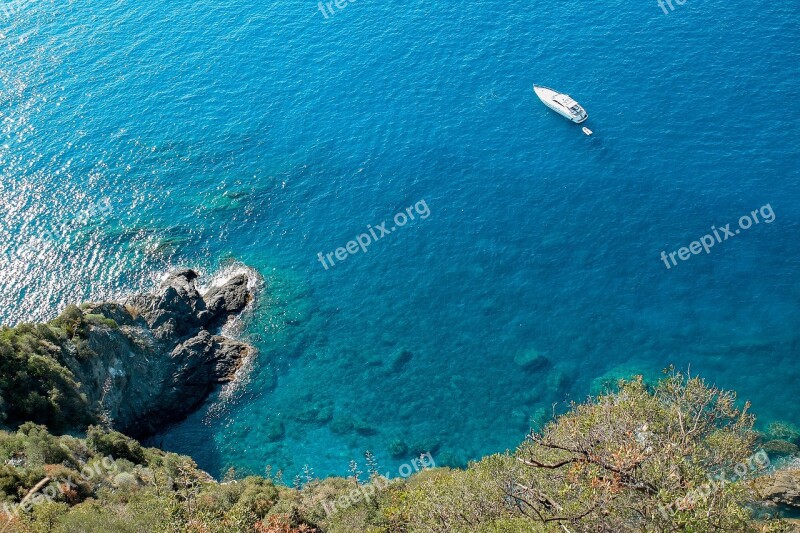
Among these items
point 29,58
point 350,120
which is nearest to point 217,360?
point 350,120

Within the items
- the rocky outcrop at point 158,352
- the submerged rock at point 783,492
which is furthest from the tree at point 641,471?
the rocky outcrop at point 158,352

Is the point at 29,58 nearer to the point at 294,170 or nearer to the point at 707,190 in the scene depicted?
the point at 294,170

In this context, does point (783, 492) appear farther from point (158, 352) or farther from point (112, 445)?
point (158, 352)

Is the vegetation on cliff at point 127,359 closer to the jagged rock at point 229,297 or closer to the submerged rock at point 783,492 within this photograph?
the jagged rock at point 229,297

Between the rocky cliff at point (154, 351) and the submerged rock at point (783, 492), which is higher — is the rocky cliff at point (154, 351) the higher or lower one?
the higher one

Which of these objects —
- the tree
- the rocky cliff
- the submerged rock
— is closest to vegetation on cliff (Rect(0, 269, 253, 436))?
the rocky cliff

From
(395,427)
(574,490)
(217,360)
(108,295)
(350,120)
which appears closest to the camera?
(574,490)
